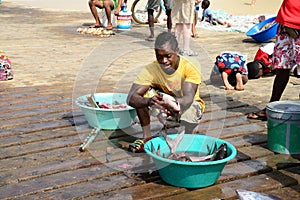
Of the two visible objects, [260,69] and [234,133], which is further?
[260,69]

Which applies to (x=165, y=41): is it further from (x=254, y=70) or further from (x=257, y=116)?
(x=254, y=70)

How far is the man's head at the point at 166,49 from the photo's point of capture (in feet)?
9.82

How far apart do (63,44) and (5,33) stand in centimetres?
201

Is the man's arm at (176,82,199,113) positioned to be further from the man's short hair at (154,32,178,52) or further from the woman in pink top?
the woman in pink top

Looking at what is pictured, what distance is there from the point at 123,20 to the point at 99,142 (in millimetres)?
6455

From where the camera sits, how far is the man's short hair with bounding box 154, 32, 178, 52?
2.99 meters

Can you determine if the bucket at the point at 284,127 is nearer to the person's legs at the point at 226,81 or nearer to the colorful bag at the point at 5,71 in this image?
the person's legs at the point at 226,81

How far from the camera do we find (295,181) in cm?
285

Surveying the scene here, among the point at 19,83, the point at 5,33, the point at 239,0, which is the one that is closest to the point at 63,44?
the point at 5,33

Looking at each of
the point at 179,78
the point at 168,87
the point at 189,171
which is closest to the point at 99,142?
the point at 168,87

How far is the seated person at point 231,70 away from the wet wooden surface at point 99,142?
0.13 meters

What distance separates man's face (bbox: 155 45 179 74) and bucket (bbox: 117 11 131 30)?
21.7 feet

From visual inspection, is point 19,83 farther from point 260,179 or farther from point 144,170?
point 260,179

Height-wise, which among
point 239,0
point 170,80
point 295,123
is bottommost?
point 239,0
